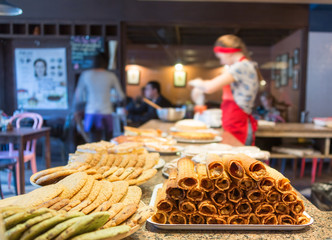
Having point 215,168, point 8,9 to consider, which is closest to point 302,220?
point 215,168

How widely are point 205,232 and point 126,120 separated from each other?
3.31 meters

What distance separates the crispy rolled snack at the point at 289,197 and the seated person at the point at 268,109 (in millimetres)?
3592

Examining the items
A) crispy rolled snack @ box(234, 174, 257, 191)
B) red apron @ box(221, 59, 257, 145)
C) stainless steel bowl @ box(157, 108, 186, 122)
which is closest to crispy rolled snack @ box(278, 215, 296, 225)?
crispy rolled snack @ box(234, 174, 257, 191)

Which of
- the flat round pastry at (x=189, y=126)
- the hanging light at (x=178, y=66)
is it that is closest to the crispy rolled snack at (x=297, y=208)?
the flat round pastry at (x=189, y=126)

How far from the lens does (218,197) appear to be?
688 mm

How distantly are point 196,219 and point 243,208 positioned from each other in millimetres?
114

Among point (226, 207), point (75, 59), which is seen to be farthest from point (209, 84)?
point (75, 59)

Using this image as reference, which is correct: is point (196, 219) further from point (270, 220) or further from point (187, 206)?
point (270, 220)

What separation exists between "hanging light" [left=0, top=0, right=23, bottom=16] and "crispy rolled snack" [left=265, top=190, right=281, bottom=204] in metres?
0.83

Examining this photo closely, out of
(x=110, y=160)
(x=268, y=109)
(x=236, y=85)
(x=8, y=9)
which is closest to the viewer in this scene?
(x=8, y=9)

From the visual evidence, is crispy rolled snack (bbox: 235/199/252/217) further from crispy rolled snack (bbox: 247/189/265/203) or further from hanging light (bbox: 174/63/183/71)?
hanging light (bbox: 174/63/183/71)

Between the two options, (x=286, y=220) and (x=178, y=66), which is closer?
(x=286, y=220)

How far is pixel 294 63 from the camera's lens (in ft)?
13.7

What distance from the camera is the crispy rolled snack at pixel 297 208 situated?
0.69 metres
